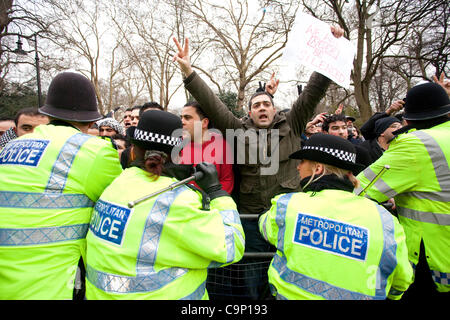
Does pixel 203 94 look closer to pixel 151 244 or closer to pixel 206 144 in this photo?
pixel 206 144

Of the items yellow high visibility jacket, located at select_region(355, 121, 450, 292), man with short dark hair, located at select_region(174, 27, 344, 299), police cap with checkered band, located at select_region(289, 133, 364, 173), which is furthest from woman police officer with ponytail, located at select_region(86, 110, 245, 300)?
yellow high visibility jacket, located at select_region(355, 121, 450, 292)

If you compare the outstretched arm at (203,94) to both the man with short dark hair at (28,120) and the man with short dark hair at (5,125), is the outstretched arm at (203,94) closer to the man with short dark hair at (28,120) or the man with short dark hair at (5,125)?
the man with short dark hair at (28,120)

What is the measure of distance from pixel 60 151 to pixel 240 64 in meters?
18.1

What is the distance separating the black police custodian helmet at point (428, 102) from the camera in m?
2.00

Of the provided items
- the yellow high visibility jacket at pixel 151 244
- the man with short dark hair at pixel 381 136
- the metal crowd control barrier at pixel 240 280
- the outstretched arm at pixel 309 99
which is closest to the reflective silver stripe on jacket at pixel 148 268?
the yellow high visibility jacket at pixel 151 244

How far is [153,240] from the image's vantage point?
53.8 inches

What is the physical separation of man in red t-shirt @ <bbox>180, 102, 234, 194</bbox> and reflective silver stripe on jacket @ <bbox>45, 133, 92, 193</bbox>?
109 cm

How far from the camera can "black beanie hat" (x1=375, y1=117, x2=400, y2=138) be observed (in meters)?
3.76

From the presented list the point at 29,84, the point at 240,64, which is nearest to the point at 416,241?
the point at 240,64

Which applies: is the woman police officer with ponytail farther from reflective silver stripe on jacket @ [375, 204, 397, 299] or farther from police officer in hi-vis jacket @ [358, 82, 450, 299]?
police officer in hi-vis jacket @ [358, 82, 450, 299]

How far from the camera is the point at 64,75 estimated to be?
1.75 metres
